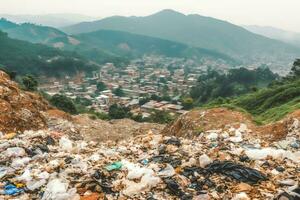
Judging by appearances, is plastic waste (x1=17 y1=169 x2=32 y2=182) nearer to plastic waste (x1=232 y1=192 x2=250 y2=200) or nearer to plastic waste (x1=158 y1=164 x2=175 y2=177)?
plastic waste (x1=158 y1=164 x2=175 y2=177)

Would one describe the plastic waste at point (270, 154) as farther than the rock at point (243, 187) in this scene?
Yes

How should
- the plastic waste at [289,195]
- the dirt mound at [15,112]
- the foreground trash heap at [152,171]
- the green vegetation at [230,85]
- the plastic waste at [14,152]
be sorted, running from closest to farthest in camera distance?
the plastic waste at [289,195] < the foreground trash heap at [152,171] < the plastic waste at [14,152] < the dirt mound at [15,112] < the green vegetation at [230,85]

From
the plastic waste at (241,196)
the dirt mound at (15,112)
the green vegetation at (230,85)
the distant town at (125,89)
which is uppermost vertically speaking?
the plastic waste at (241,196)

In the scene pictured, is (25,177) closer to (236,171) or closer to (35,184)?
A: (35,184)

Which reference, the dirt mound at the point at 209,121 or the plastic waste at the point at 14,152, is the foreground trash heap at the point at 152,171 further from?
the dirt mound at the point at 209,121

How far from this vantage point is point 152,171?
260 inches

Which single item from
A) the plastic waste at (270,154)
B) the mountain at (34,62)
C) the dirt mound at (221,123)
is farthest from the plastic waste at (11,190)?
the mountain at (34,62)

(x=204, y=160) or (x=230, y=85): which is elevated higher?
(x=204, y=160)

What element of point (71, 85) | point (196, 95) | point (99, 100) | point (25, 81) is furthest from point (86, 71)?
point (25, 81)

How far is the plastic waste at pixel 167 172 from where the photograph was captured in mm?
6582

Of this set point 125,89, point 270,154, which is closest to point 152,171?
point 270,154

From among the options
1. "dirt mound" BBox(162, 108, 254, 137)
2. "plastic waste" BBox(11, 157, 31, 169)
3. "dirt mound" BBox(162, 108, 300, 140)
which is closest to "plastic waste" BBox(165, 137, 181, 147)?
"plastic waste" BBox(11, 157, 31, 169)

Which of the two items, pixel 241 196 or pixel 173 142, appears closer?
pixel 241 196

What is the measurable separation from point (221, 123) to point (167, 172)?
262 inches
